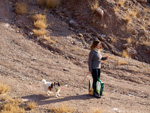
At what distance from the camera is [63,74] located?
25.9 feet

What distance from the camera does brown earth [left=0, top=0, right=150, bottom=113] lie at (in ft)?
19.7

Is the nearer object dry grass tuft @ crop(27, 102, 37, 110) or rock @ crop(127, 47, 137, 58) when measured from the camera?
dry grass tuft @ crop(27, 102, 37, 110)

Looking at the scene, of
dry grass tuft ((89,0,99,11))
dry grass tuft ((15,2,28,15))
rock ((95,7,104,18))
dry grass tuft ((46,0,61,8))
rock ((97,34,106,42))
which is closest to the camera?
rock ((97,34,106,42))

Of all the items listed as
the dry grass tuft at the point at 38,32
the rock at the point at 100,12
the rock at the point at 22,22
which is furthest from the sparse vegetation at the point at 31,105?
the rock at the point at 100,12

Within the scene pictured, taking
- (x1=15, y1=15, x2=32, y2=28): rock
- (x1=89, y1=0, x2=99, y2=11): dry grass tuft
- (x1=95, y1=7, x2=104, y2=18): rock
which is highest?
(x1=89, y1=0, x2=99, y2=11): dry grass tuft

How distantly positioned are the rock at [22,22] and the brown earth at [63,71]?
232 mm

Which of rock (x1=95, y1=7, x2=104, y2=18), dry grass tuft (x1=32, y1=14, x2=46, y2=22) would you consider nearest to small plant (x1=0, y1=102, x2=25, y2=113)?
dry grass tuft (x1=32, y1=14, x2=46, y2=22)

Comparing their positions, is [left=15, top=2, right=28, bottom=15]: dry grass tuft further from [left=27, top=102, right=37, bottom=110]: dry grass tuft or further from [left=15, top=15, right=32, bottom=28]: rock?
[left=27, top=102, right=37, bottom=110]: dry grass tuft

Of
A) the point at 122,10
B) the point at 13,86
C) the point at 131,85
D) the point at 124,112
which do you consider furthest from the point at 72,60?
the point at 122,10

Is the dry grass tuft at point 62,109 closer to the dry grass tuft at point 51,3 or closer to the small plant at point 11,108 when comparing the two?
the small plant at point 11,108

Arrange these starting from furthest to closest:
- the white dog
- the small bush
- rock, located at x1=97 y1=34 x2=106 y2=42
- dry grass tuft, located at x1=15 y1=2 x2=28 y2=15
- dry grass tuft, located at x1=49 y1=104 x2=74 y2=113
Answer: dry grass tuft, located at x1=15 y1=2 x2=28 y2=15
rock, located at x1=97 y1=34 x2=106 y2=42
the white dog
dry grass tuft, located at x1=49 y1=104 x2=74 y2=113
the small bush

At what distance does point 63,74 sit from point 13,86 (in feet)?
6.92

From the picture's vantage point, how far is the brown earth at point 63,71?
6004 mm

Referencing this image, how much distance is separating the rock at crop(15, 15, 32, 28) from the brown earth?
23cm
